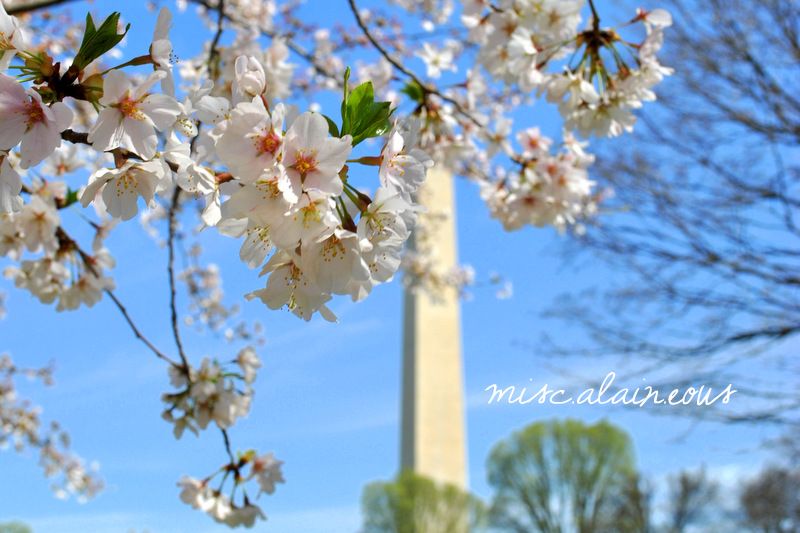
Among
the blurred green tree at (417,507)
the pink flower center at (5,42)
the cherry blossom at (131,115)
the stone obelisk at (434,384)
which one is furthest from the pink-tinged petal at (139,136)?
the blurred green tree at (417,507)

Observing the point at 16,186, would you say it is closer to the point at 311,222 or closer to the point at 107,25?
the point at 107,25

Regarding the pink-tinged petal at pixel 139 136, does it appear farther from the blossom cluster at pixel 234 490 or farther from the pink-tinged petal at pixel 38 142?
the blossom cluster at pixel 234 490

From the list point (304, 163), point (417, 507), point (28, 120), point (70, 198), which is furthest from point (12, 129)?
point (417, 507)

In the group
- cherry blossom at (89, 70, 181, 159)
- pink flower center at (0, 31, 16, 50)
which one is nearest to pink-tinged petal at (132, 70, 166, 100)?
cherry blossom at (89, 70, 181, 159)

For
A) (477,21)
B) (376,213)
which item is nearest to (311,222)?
(376,213)

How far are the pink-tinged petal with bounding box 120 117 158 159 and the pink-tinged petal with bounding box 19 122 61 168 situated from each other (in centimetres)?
6

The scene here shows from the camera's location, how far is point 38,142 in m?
0.56

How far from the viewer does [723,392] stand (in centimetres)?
293

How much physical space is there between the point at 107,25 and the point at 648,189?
10.2 ft

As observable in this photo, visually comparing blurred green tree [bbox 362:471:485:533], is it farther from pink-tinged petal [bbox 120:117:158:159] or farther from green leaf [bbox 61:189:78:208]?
pink-tinged petal [bbox 120:117:158:159]

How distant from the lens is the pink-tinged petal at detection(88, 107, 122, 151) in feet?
1.90

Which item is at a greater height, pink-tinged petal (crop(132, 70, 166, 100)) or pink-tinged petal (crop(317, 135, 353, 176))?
pink-tinged petal (crop(132, 70, 166, 100))

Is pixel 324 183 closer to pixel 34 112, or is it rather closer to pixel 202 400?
pixel 34 112

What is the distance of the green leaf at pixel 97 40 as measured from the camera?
575 mm
